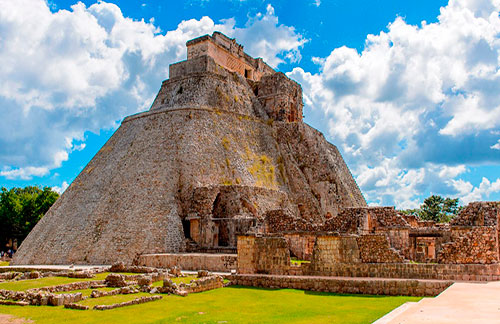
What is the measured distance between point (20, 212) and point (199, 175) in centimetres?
2482

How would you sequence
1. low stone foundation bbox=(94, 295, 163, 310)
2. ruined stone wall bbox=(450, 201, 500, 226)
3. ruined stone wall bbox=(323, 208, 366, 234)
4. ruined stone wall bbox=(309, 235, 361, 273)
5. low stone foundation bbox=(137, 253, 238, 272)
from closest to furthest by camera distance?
low stone foundation bbox=(94, 295, 163, 310)
ruined stone wall bbox=(309, 235, 361, 273)
ruined stone wall bbox=(450, 201, 500, 226)
low stone foundation bbox=(137, 253, 238, 272)
ruined stone wall bbox=(323, 208, 366, 234)

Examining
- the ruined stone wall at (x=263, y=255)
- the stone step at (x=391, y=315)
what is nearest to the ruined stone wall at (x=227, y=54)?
the ruined stone wall at (x=263, y=255)

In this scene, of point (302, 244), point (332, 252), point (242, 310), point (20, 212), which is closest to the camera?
point (242, 310)

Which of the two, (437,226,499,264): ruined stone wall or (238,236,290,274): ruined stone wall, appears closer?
(437,226,499,264): ruined stone wall

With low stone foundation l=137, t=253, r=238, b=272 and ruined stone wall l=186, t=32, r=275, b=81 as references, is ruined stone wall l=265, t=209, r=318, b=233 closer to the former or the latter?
low stone foundation l=137, t=253, r=238, b=272

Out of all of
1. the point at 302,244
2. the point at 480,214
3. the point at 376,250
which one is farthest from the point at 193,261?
the point at 480,214

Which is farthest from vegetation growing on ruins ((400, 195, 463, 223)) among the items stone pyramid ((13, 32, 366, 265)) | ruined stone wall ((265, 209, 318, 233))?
ruined stone wall ((265, 209, 318, 233))

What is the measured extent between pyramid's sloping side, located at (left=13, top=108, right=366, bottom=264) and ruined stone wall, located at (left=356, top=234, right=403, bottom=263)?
1267 cm

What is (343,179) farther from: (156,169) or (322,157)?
(156,169)

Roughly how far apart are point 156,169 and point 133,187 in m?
1.85

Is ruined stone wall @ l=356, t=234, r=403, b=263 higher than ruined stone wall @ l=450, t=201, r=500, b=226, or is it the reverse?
ruined stone wall @ l=450, t=201, r=500, b=226

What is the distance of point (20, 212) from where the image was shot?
151 ft

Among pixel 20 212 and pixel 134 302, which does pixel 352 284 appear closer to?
pixel 134 302

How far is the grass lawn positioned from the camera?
1054 centimetres
